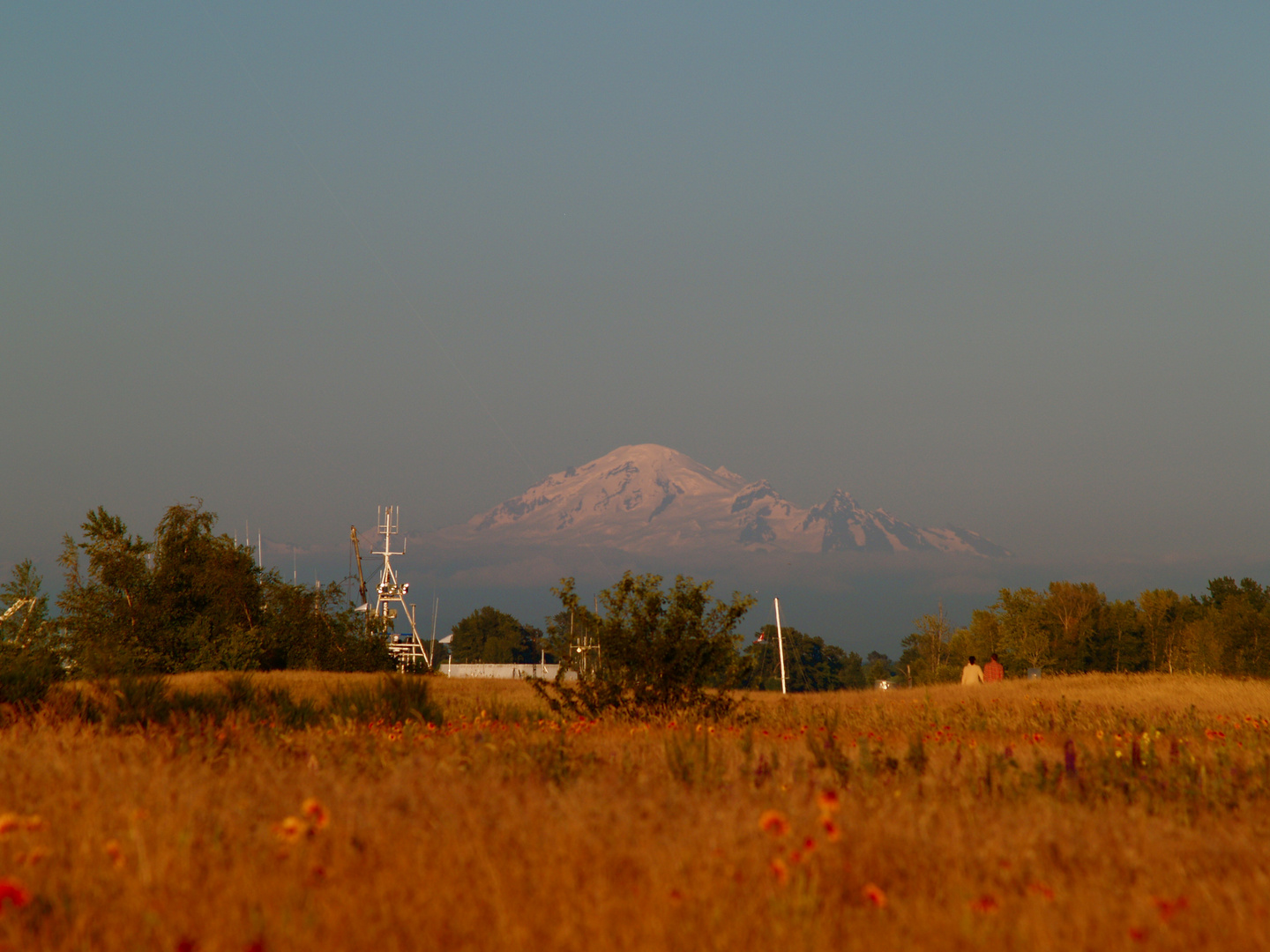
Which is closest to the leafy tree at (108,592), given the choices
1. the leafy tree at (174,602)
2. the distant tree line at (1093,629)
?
the leafy tree at (174,602)

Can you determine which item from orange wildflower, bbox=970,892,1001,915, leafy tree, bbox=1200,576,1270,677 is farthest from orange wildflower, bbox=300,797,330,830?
leafy tree, bbox=1200,576,1270,677

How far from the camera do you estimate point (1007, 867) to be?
13.8ft

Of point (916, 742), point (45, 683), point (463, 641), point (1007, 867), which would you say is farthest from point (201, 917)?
point (463, 641)

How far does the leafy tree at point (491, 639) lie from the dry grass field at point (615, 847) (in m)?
137

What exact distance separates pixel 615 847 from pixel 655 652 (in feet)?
27.7

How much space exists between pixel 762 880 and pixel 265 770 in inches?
145

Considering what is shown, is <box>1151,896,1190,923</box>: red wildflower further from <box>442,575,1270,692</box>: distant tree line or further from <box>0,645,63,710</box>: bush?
<box>442,575,1270,692</box>: distant tree line

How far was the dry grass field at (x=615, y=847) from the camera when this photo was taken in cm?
351

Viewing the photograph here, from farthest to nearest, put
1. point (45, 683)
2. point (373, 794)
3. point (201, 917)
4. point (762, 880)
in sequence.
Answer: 1. point (45, 683)
2. point (373, 794)
3. point (762, 880)
4. point (201, 917)

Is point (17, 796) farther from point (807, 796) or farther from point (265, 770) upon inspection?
point (807, 796)

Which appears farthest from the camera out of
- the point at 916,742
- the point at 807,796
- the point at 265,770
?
the point at 916,742

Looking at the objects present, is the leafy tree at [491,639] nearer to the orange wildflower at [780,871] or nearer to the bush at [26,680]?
the bush at [26,680]

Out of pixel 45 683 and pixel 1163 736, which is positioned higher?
pixel 45 683

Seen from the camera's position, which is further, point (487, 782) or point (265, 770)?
point (265, 770)
